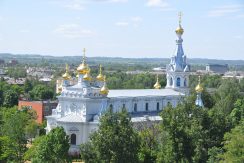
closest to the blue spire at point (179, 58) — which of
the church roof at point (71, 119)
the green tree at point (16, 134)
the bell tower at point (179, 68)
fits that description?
the bell tower at point (179, 68)

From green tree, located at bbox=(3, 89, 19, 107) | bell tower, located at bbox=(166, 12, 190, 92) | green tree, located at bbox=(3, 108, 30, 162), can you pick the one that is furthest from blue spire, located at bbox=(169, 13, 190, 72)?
green tree, located at bbox=(3, 89, 19, 107)

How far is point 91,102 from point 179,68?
13640 millimetres

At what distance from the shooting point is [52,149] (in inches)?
1564

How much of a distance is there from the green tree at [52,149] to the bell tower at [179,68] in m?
23.7

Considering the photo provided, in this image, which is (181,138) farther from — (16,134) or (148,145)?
(16,134)

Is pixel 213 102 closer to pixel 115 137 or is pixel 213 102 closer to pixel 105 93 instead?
pixel 105 93

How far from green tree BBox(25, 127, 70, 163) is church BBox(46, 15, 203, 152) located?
8757 mm

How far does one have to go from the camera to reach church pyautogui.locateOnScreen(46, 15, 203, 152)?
51531mm

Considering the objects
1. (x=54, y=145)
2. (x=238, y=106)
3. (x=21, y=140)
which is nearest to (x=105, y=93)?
(x=21, y=140)

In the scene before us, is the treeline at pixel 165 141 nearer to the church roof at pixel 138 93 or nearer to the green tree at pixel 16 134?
the green tree at pixel 16 134

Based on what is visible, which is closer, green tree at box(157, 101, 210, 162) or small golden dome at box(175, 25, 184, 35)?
green tree at box(157, 101, 210, 162)

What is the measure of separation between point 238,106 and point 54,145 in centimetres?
2982

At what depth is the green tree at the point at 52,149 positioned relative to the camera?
3919 cm

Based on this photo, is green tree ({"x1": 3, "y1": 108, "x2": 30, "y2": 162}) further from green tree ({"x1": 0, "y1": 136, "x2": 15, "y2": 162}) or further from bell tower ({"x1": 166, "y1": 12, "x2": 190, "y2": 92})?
bell tower ({"x1": 166, "y1": 12, "x2": 190, "y2": 92})
